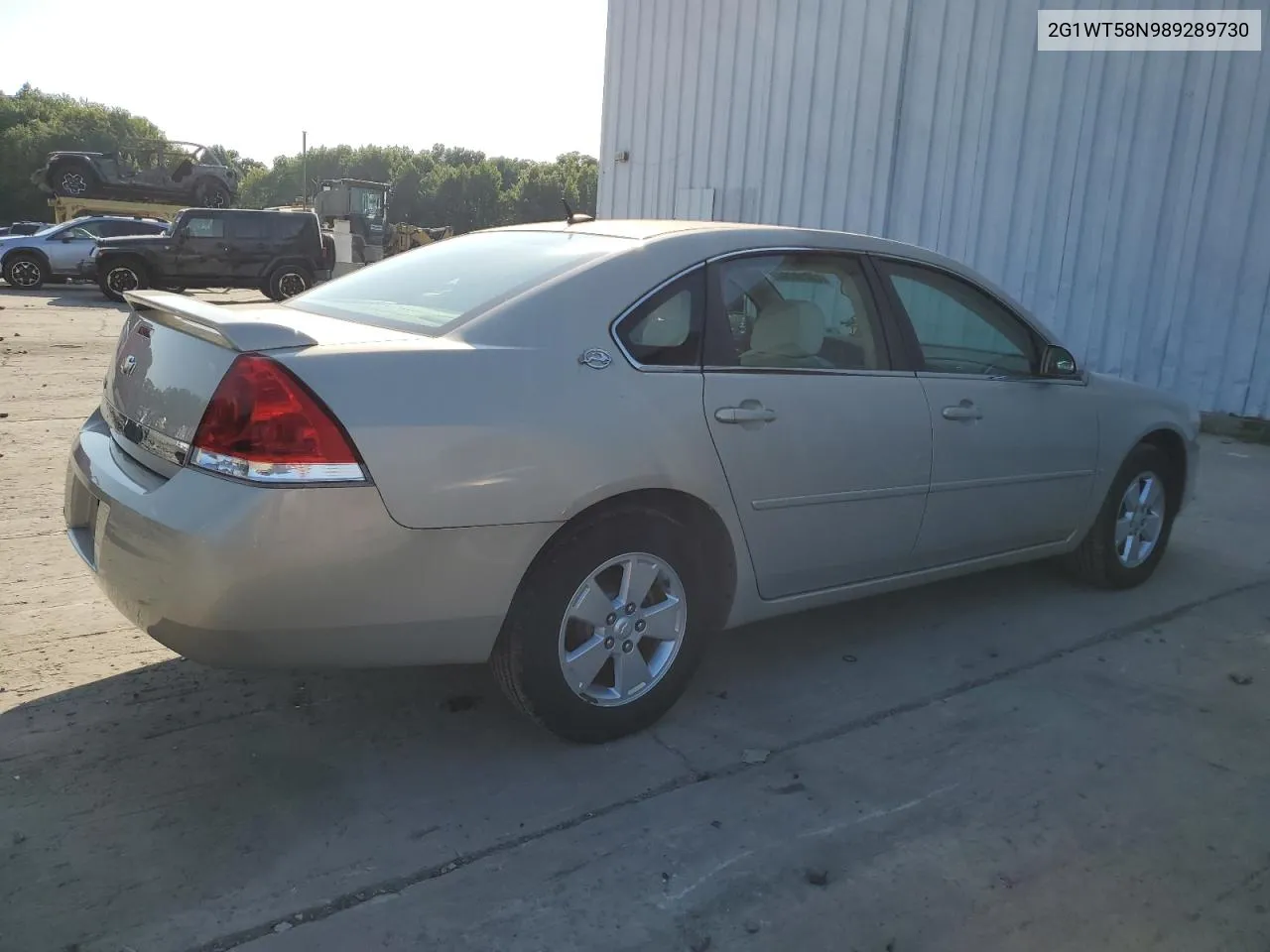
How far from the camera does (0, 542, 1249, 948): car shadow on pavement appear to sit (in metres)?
2.31

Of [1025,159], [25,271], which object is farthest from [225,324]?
[25,271]

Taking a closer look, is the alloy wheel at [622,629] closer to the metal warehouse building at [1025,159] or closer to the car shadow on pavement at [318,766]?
the car shadow on pavement at [318,766]

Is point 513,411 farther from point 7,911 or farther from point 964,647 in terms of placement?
point 964,647

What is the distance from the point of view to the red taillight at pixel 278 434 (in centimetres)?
239

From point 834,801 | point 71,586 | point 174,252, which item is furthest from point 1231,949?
point 174,252

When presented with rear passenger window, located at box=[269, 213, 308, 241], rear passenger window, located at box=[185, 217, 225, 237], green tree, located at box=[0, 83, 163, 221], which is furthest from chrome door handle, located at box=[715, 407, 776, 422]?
green tree, located at box=[0, 83, 163, 221]

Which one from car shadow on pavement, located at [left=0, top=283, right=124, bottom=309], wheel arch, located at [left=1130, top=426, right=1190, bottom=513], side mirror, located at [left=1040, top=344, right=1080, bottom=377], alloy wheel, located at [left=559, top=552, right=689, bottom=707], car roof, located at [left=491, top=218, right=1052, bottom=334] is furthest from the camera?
car shadow on pavement, located at [left=0, top=283, right=124, bottom=309]

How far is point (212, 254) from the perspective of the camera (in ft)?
61.2

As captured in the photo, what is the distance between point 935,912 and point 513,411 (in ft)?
5.16

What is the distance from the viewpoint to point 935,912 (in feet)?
7.64

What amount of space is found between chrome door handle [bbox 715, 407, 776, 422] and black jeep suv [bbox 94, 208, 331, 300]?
17678 mm

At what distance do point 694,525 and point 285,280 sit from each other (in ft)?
59.0

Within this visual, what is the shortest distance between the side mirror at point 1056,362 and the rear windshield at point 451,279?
196 centimetres

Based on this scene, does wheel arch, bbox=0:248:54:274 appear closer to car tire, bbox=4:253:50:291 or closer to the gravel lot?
car tire, bbox=4:253:50:291
